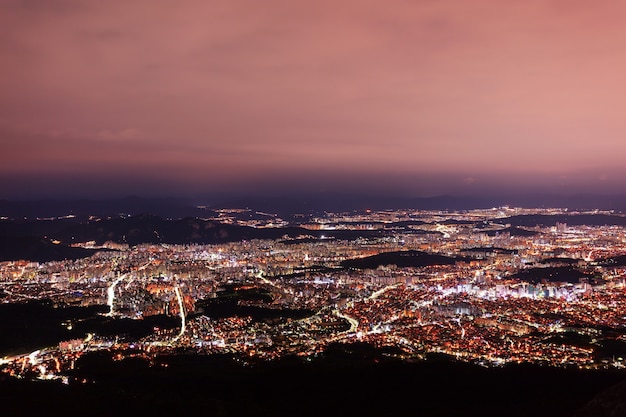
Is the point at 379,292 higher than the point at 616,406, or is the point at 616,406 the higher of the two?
the point at 616,406

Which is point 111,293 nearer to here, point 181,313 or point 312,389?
point 181,313

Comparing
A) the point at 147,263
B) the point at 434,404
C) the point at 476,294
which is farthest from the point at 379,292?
the point at 147,263

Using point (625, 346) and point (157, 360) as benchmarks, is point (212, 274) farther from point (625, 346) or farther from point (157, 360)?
point (625, 346)

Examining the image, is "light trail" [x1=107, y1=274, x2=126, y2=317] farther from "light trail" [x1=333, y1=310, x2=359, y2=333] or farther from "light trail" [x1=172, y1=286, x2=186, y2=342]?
"light trail" [x1=333, y1=310, x2=359, y2=333]

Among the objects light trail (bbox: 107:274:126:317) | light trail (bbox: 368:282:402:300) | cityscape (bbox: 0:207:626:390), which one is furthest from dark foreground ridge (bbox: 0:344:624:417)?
light trail (bbox: 368:282:402:300)

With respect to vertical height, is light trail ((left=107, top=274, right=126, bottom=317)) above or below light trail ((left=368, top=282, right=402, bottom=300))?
below

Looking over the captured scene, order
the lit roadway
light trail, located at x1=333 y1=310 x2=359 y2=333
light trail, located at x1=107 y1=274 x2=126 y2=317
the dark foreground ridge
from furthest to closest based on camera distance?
1. light trail, located at x1=107 y1=274 x2=126 y2=317
2. light trail, located at x1=333 y1=310 x2=359 y2=333
3. the lit roadway
4. the dark foreground ridge

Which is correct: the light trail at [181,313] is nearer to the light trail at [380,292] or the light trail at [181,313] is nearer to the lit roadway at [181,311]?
the lit roadway at [181,311]

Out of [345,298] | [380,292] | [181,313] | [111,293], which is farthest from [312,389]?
[111,293]

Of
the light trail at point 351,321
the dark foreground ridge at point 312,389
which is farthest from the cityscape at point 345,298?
the dark foreground ridge at point 312,389
